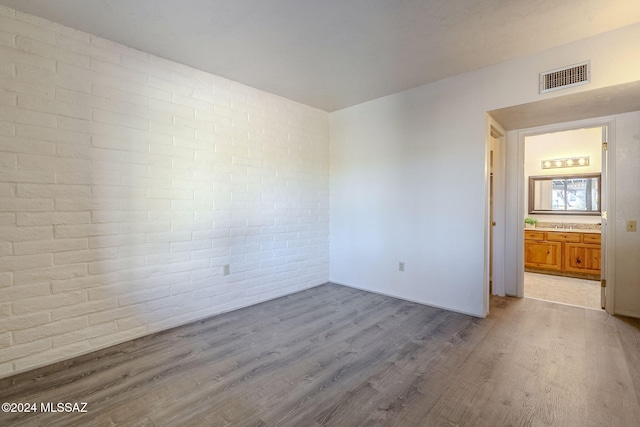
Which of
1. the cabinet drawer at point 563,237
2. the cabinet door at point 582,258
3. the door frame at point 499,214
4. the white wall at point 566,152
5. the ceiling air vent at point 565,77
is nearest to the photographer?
the ceiling air vent at point 565,77

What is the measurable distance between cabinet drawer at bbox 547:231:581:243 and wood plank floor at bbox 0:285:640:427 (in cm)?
232

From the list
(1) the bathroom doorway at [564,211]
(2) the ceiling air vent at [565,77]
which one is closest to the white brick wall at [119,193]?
(2) the ceiling air vent at [565,77]

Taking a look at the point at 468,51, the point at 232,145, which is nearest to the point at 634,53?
the point at 468,51

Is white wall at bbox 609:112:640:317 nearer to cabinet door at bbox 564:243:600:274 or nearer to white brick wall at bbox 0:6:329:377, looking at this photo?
cabinet door at bbox 564:243:600:274

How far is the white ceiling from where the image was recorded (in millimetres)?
2113

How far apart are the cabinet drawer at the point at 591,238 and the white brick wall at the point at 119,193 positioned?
5201 mm

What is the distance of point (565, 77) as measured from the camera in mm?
2641

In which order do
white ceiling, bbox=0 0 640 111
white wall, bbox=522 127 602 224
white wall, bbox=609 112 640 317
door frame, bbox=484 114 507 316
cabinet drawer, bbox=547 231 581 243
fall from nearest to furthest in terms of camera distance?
white ceiling, bbox=0 0 640 111
white wall, bbox=609 112 640 317
door frame, bbox=484 114 507 316
cabinet drawer, bbox=547 231 581 243
white wall, bbox=522 127 602 224

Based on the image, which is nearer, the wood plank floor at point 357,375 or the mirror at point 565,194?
the wood plank floor at point 357,375

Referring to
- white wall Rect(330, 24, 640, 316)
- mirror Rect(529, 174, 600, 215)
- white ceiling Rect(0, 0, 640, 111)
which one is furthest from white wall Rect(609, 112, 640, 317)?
mirror Rect(529, 174, 600, 215)

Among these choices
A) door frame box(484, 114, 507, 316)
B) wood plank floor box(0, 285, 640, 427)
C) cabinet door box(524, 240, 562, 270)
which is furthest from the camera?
cabinet door box(524, 240, 562, 270)

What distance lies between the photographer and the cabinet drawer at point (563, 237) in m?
4.98

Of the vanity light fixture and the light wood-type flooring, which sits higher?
the vanity light fixture

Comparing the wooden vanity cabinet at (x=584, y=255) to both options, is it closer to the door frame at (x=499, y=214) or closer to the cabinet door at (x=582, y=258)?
the cabinet door at (x=582, y=258)
